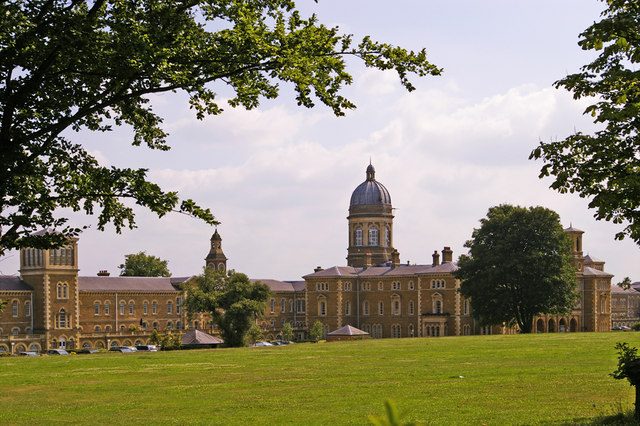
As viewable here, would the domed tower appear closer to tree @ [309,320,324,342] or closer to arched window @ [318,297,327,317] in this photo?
arched window @ [318,297,327,317]

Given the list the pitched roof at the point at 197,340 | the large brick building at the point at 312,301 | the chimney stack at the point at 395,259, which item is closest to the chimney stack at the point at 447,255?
the large brick building at the point at 312,301

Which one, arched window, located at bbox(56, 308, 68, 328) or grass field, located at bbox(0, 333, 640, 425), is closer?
grass field, located at bbox(0, 333, 640, 425)

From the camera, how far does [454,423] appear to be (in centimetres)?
2027

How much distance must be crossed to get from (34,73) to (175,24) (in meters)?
2.35

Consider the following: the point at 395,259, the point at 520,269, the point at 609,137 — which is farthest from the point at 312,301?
the point at 609,137

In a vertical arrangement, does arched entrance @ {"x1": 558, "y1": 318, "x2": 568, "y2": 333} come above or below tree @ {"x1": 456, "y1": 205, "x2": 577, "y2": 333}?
below

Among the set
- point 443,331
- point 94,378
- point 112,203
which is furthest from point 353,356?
point 443,331

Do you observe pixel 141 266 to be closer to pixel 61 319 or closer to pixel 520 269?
pixel 61 319

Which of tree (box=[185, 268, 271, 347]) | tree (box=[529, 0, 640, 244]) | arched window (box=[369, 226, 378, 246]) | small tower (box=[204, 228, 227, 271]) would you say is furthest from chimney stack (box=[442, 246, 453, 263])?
tree (box=[529, 0, 640, 244])

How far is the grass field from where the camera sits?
22.6m

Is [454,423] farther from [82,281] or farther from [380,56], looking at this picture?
[82,281]

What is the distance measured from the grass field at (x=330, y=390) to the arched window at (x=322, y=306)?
76.2m

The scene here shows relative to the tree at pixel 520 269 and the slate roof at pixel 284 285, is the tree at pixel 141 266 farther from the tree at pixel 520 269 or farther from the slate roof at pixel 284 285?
the tree at pixel 520 269

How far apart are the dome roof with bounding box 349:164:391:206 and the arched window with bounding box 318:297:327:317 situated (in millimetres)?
18416
